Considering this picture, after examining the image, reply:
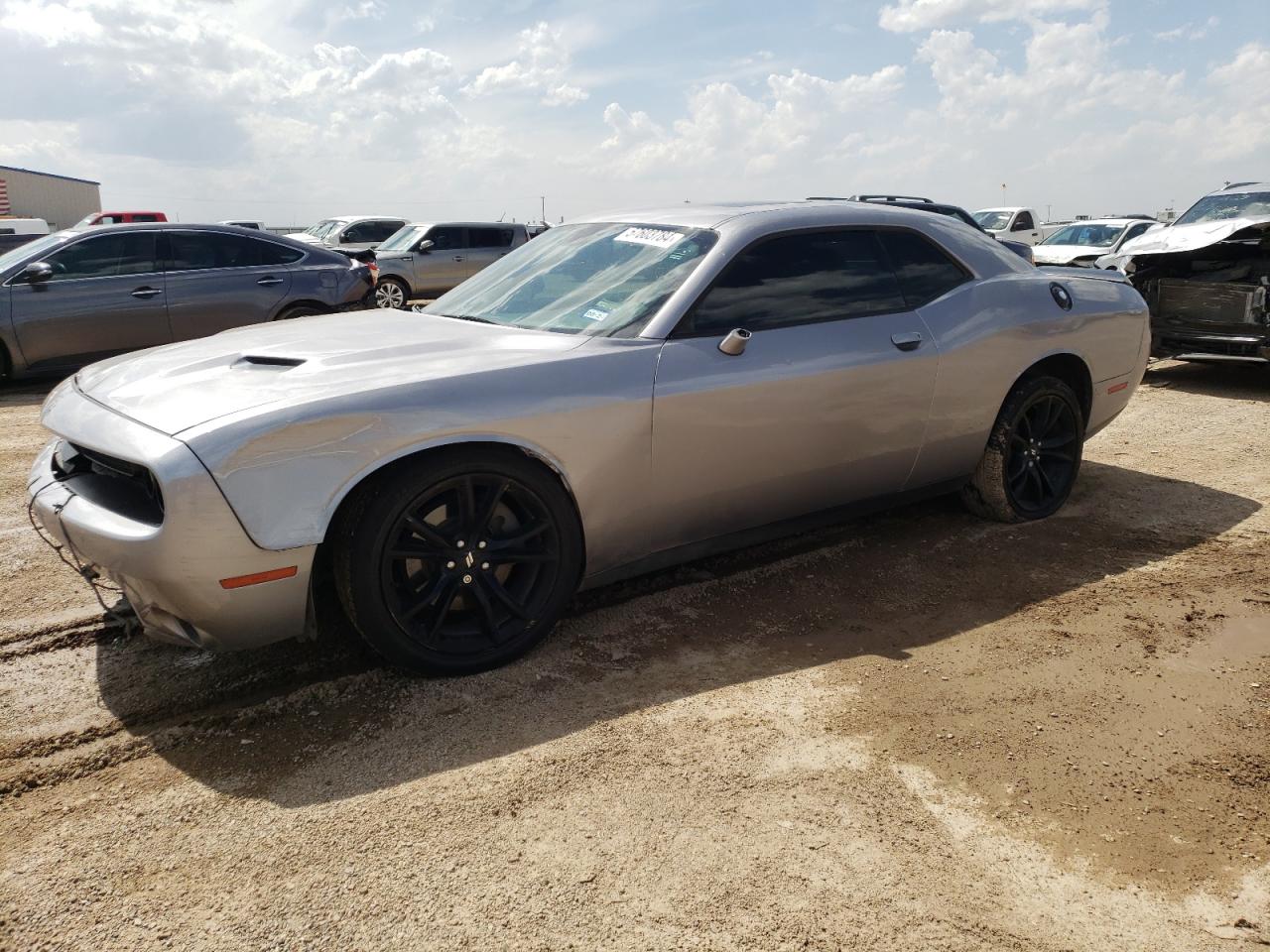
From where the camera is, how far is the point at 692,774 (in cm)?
268

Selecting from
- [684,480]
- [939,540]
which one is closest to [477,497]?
[684,480]

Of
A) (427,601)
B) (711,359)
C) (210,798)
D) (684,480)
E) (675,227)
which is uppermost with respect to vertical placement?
(675,227)

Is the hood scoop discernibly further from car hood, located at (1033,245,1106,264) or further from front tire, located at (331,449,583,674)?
car hood, located at (1033,245,1106,264)

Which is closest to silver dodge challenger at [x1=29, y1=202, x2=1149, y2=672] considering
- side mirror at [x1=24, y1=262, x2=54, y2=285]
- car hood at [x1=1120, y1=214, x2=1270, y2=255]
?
car hood at [x1=1120, y1=214, x2=1270, y2=255]

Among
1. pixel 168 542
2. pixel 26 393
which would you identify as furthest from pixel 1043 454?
pixel 26 393

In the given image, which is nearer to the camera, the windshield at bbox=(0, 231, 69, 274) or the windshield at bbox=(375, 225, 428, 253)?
the windshield at bbox=(0, 231, 69, 274)

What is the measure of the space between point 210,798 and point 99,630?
4.40 ft

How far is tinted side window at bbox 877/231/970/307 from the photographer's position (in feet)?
13.9

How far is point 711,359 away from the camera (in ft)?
11.6

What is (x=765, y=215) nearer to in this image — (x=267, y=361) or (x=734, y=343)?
(x=734, y=343)

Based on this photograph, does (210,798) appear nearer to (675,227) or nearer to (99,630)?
(99,630)

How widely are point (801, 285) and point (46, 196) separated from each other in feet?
176

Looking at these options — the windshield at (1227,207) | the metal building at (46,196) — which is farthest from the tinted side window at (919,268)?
Answer: the metal building at (46,196)

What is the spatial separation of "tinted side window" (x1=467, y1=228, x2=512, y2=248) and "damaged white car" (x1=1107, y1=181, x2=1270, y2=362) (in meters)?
11.4
